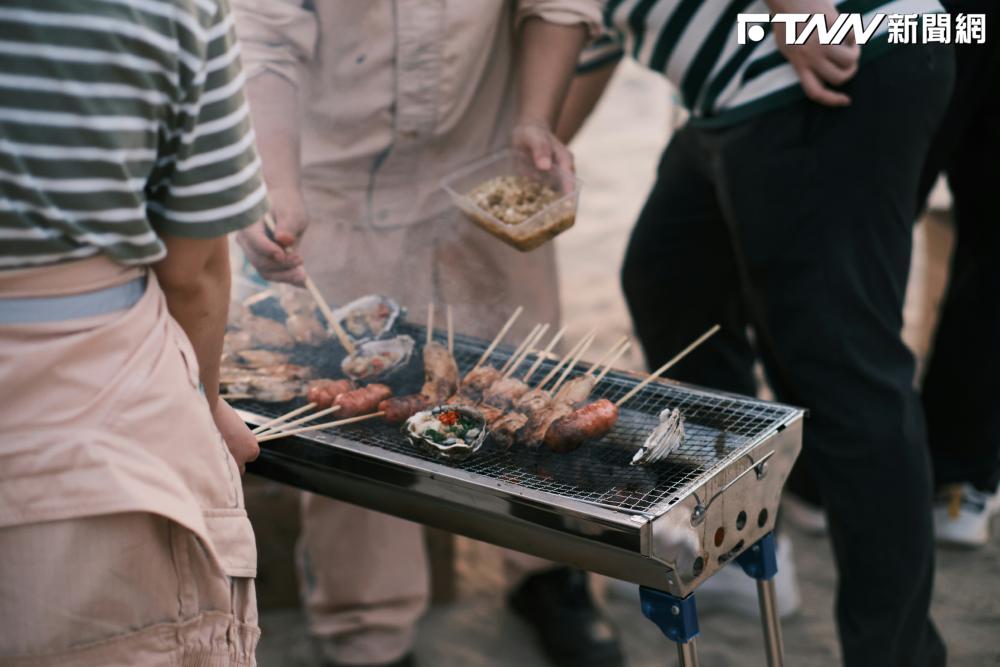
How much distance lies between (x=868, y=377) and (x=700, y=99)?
2.83 ft

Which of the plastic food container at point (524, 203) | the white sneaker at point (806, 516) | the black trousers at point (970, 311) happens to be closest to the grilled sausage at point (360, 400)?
the plastic food container at point (524, 203)

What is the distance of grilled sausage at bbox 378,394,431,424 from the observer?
222 centimetres

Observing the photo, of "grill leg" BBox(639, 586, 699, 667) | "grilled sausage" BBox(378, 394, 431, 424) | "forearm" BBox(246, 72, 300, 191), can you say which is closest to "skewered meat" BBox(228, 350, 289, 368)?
"grilled sausage" BBox(378, 394, 431, 424)

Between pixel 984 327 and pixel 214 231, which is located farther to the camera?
pixel 984 327

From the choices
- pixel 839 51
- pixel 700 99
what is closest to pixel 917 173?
pixel 839 51

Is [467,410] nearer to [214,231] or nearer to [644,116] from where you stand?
[214,231]

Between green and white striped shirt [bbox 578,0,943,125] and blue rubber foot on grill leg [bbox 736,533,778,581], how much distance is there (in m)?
1.11

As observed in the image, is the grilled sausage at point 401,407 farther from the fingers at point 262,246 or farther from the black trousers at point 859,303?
the black trousers at point 859,303

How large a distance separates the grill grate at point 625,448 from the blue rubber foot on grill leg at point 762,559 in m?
0.27

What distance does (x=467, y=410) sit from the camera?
212cm

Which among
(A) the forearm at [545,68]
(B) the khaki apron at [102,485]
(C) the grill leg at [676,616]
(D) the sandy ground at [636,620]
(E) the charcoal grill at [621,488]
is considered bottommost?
(D) the sandy ground at [636,620]

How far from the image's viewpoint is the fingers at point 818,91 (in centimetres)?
250

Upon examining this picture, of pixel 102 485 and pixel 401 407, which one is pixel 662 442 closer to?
pixel 401 407

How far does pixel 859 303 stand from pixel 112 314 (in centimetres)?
176
